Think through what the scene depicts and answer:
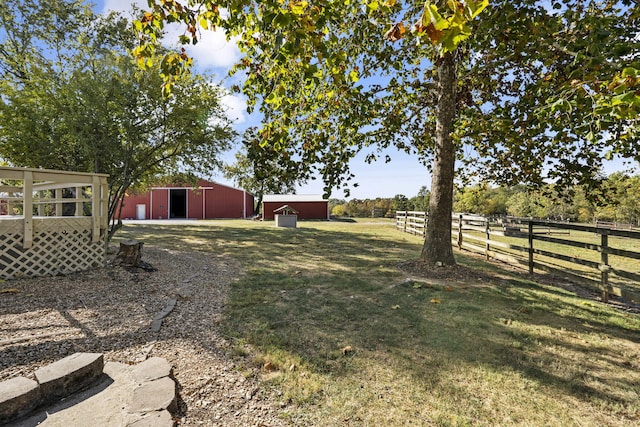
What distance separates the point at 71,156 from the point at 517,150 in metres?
12.6

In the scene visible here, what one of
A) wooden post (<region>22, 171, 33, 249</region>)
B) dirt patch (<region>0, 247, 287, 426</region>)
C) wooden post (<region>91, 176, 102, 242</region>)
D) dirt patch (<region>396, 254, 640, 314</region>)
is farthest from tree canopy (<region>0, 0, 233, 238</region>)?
dirt patch (<region>396, 254, 640, 314</region>)

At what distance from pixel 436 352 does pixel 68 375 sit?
10.5 ft

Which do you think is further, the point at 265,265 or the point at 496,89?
the point at 265,265

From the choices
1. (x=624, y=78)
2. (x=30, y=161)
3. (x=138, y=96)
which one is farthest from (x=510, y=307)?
(x=30, y=161)

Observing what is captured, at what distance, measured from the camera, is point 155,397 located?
2188 mm

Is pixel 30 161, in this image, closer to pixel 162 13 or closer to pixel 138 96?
pixel 138 96

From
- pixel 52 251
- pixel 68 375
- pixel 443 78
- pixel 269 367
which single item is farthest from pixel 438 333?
pixel 52 251

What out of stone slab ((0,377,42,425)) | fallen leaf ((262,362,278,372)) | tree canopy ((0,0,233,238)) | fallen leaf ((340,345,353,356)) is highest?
tree canopy ((0,0,233,238))

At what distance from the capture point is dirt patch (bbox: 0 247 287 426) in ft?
7.68

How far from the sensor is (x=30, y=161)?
32.0 feet

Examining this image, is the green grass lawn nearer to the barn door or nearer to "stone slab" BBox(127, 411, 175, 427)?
"stone slab" BBox(127, 411, 175, 427)

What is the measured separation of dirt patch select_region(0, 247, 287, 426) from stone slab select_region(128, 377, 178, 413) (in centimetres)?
12

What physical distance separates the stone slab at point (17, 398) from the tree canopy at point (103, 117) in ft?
23.8

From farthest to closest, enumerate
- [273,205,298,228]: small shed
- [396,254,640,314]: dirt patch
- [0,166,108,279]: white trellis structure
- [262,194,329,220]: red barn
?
[262,194,329,220]: red barn → [273,205,298,228]: small shed → [396,254,640,314]: dirt patch → [0,166,108,279]: white trellis structure
